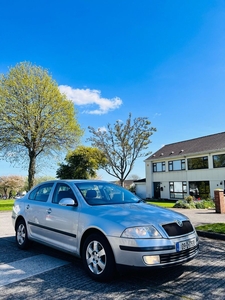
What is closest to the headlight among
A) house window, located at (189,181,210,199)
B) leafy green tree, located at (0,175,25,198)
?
house window, located at (189,181,210,199)

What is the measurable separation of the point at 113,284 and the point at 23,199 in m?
3.49

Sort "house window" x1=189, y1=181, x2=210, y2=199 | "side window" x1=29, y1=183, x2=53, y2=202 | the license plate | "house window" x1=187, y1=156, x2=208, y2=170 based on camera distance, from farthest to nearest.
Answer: "house window" x1=187, y1=156, x2=208, y2=170, "house window" x1=189, y1=181, x2=210, y2=199, "side window" x1=29, y1=183, x2=53, y2=202, the license plate

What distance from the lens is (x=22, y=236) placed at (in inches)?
218

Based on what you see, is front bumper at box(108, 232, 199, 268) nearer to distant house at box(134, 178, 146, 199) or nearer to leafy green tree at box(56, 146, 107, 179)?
leafy green tree at box(56, 146, 107, 179)

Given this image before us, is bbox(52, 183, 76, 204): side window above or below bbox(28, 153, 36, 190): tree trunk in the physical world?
below

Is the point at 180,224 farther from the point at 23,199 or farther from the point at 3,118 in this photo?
the point at 3,118

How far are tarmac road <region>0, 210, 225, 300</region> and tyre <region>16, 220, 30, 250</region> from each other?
0.54m

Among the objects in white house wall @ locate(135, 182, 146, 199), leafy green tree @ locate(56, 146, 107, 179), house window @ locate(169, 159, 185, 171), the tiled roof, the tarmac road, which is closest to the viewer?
the tarmac road

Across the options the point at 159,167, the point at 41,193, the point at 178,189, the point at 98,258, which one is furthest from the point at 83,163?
the point at 98,258

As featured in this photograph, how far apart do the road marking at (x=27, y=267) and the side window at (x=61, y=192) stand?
45.0 inches

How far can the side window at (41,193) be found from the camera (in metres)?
5.24

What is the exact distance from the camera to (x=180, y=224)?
12.1ft

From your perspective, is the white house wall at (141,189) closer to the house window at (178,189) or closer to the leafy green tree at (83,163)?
the house window at (178,189)

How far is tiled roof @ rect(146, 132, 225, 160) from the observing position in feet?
89.4
